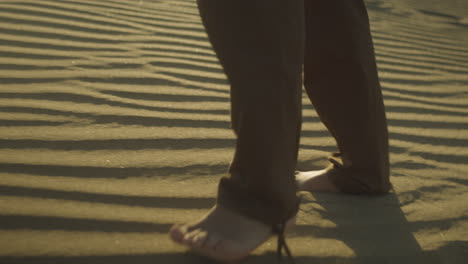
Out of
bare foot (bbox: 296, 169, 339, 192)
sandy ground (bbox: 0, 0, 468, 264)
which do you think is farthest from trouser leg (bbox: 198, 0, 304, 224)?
bare foot (bbox: 296, 169, 339, 192)

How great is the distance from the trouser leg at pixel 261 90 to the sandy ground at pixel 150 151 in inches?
8.4

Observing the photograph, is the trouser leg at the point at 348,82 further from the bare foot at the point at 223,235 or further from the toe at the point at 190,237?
the toe at the point at 190,237

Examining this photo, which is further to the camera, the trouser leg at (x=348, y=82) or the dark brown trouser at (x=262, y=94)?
the trouser leg at (x=348, y=82)

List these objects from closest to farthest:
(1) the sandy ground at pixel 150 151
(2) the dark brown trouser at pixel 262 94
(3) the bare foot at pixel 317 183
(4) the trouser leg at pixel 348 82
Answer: (2) the dark brown trouser at pixel 262 94 → (1) the sandy ground at pixel 150 151 → (4) the trouser leg at pixel 348 82 → (3) the bare foot at pixel 317 183

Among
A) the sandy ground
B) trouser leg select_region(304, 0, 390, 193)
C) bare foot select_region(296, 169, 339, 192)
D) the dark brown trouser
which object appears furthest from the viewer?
bare foot select_region(296, 169, 339, 192)

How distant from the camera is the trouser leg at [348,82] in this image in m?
1.36

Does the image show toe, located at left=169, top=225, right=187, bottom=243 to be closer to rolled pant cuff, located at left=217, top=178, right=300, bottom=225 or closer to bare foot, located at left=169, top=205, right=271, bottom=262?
bare foot, located at left=169, top=205, right=271, bottom=262

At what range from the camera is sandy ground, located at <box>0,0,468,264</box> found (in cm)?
125

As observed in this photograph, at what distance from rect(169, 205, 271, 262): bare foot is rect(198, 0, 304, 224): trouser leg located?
0.09 ft

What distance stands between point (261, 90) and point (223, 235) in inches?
13.8

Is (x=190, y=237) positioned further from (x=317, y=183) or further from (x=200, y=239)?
(x=317, y=183)

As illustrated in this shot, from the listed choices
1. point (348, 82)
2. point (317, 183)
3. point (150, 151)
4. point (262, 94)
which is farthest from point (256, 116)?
point (150, 151)

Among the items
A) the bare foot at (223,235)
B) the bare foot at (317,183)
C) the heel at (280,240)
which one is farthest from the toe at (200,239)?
the bare foot at (317,183)

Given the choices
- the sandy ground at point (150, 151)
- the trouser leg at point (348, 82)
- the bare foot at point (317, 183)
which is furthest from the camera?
the bare foot at point (317, 183)
